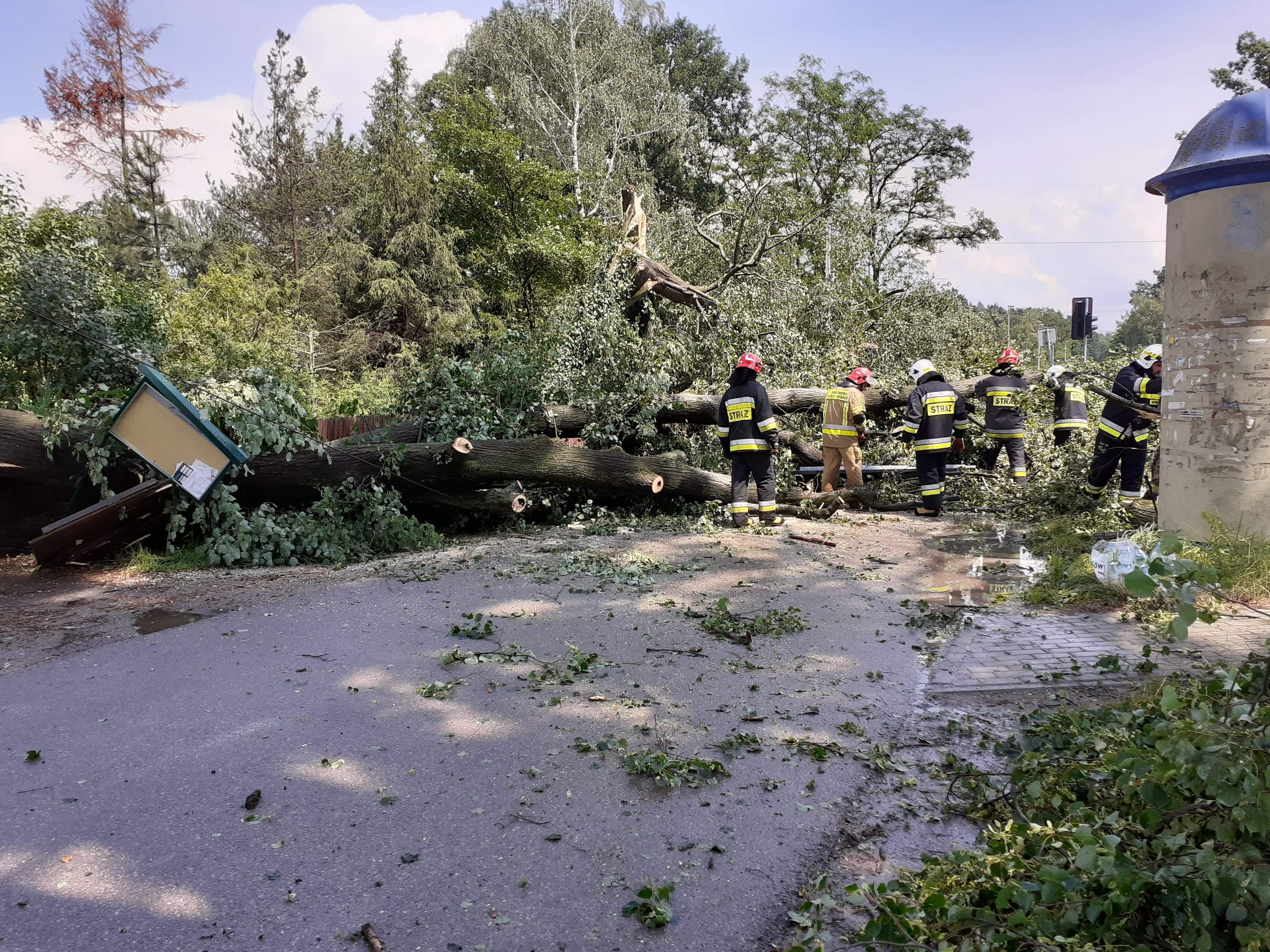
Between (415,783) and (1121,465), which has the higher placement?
(1121,465)

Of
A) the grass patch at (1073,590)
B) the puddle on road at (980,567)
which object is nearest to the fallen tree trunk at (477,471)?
the puddle on road at (980,567)

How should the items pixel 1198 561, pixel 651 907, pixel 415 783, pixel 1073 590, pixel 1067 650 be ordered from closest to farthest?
pixel 651 907
pixel 415 783
pixel 1198 561
pixel 1067 650
pixel 1073 590

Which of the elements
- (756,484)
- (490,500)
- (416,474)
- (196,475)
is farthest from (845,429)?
(196,475)

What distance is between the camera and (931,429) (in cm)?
938

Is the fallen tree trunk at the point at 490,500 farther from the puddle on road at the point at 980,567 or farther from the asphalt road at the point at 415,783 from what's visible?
the puddle on road at the point at 980,567

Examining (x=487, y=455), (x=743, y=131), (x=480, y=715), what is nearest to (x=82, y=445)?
(x=487, y=455)

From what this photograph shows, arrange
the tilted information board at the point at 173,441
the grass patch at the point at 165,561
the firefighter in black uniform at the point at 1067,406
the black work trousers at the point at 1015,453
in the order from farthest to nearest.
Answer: the black work trousers at the point at 1015,453 → the firefighter in black uniform at the point at 1067,406 → the grass patch at the point at 165,561 → the tilted information board at the point at 173,441

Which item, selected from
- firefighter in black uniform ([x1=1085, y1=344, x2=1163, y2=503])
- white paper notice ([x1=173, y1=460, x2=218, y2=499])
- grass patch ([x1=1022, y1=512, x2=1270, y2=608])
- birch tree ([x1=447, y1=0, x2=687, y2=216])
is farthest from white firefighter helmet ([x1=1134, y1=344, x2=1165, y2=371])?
birch tree ([x1=447, y1=0, x2=687, y2=216])

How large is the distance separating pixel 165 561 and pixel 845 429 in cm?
753

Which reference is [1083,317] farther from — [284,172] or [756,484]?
[284,172]

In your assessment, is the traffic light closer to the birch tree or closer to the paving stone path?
the paving stone path

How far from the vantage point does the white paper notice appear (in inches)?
242

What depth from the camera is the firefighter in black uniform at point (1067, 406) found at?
9.68 m

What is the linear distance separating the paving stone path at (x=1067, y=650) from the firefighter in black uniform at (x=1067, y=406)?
5.48 m
